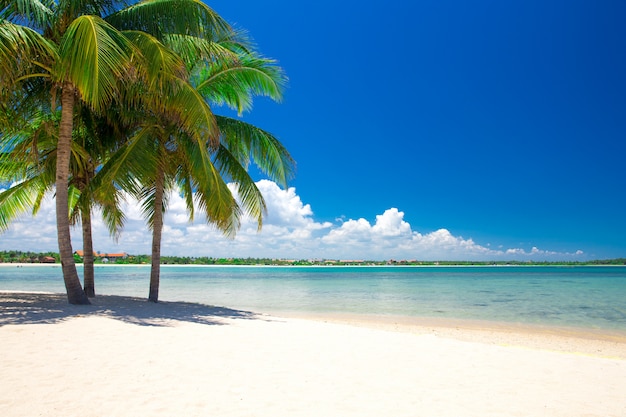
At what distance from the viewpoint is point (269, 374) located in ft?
15.9

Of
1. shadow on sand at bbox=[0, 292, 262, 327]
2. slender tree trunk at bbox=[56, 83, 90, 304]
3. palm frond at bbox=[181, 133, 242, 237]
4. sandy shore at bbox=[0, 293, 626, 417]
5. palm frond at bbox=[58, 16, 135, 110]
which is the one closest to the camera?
sandy shore at bbox=[0, 293, 626, 417]

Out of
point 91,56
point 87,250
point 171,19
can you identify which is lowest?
point 87,250

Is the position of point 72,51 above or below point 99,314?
above

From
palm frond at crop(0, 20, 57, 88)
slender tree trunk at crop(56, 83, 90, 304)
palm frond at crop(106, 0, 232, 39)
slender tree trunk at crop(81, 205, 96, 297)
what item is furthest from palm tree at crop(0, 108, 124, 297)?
palm frond at crop(106, 0, 232, 39)

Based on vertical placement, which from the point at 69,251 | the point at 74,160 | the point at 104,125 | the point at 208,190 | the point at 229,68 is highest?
the point at 229,68

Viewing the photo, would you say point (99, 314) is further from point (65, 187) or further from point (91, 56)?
point (91, 56)

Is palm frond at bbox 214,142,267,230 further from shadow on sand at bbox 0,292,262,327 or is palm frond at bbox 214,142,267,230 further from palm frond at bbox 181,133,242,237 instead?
shadow on sand at bbox 0,292,262,327

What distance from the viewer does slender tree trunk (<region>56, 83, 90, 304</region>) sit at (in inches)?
372

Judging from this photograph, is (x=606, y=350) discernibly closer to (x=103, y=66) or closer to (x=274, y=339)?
(x=274, y=339)

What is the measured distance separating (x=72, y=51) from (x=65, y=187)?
9.71 ft

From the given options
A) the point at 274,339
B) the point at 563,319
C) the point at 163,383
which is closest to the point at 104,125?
the point at 274,339

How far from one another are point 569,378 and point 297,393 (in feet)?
11.5

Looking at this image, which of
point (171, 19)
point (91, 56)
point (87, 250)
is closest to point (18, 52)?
point (91, 56)

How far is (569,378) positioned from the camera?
17.5 feet
